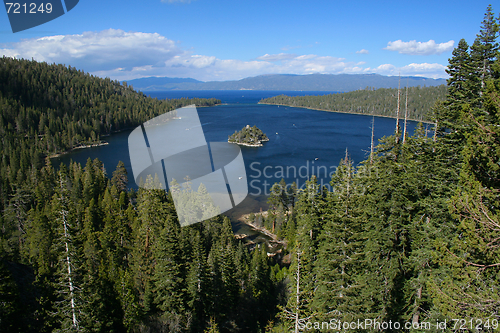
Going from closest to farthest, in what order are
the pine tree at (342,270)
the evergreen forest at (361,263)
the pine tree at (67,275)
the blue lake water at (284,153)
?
the evergreen forest at (361,263)
the pine tree at (342,270)
the pine tree at (67,275)
the blue lake water at (284,153)

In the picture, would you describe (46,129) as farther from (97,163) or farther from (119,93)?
(119,93)

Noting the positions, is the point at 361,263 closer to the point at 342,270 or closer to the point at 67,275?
the point at 342,270

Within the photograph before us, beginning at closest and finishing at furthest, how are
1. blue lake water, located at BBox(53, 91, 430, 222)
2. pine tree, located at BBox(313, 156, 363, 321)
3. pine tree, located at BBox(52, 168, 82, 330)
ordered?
pine tree, located at BBox(313, 156, 363, 321) → pine tree, located at BBox(52, 168, 82, 330) → blue lake water, located at BBox(53, 91, 430, 222)

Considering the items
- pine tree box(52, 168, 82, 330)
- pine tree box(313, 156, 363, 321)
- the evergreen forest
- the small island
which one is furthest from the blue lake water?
pine tree box(52, 168, 82, 330)

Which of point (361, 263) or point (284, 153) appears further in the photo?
point (284, 153)

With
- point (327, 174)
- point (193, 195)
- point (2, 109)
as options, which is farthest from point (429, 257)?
point (2, 109)

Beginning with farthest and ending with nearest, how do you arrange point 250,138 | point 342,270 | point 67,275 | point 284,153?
Answer: point 250,138 < point 284,153 < point 67,275 < point 342,270

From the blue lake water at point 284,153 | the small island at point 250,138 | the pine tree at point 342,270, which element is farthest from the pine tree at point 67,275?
the small island at point 250,138

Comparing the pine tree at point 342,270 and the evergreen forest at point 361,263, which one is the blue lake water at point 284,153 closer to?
the evergreen forest at point 361,263

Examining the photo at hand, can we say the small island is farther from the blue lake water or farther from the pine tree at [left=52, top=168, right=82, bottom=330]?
the pine tree at [left=52, top=168, right=82, bottom=330]

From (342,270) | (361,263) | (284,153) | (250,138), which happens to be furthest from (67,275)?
(250,138)
